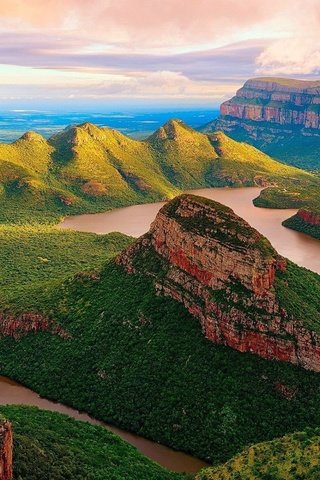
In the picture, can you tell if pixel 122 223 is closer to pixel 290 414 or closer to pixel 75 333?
pixel 75 333

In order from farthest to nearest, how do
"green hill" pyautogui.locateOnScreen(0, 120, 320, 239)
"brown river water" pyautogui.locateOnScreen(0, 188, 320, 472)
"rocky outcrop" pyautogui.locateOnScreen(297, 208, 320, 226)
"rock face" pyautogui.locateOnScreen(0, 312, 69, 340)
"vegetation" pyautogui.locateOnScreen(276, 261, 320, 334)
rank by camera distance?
"green hill" pyautogui.locateOnScreen(0, 120, 320, 239)
"rocky outcrop" pyautogui.locateOnScreen(297, 208, 320, 226)
"rock face" pyautogui.locateOnScreen(0, 312, 69, 340)
"vegetation" pyautogui.locateOnScreen(276, 261, 320, 334)
"brown river water" pyautogui.locateOnScreen(0, 188, 320, 472)

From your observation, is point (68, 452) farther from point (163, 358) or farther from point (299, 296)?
point (299, 296)

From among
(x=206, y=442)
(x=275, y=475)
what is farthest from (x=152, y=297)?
(x=275, y=475)

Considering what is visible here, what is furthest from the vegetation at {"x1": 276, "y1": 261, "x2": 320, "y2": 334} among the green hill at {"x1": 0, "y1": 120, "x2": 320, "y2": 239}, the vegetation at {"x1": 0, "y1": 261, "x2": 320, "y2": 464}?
the green hill at {"x1": 0, "y1": 120, "x2": 320, "y2": 239}

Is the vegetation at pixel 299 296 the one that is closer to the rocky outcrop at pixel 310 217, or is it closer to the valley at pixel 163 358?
the valley at pixel 163 358

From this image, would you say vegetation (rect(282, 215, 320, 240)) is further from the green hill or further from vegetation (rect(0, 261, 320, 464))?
vegetation (rect(0, 261, 320, 464))

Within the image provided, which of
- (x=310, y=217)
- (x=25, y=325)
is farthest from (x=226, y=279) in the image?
(x=310, y=217)
